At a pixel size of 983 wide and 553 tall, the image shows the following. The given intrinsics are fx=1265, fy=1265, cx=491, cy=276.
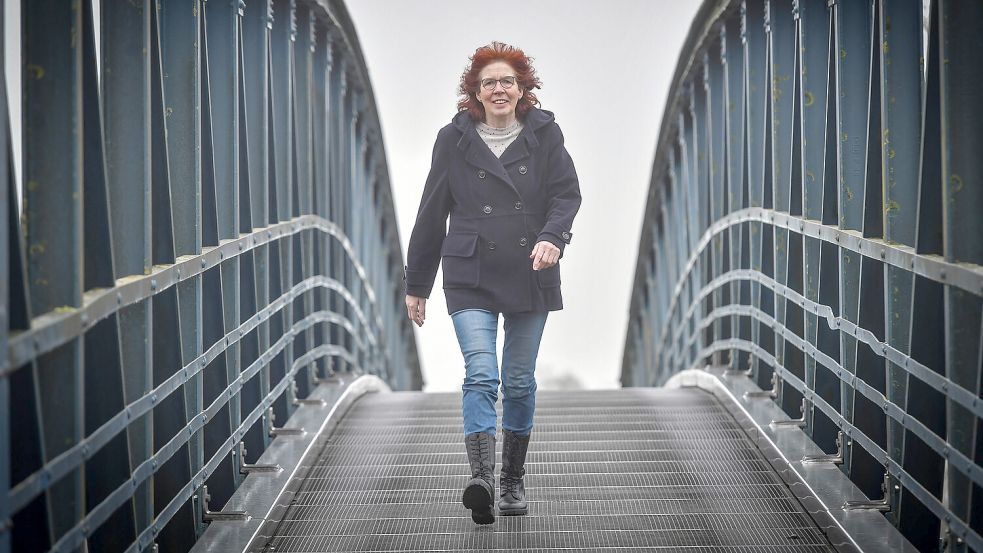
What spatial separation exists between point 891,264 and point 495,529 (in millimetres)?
1672

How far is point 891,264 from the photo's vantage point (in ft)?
13.6

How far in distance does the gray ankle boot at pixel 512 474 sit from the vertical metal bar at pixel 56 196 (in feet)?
6.03

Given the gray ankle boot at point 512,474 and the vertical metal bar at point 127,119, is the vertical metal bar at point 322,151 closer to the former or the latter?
the gray ankle boot at point 512,474

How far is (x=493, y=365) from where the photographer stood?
14.9 feet

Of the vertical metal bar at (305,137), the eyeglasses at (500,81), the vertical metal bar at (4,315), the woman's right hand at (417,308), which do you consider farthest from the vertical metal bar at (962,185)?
the vertical metal bar at (305,137)

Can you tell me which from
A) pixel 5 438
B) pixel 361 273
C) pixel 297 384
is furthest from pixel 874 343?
pixel 361 273

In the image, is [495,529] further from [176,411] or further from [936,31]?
[936,31]

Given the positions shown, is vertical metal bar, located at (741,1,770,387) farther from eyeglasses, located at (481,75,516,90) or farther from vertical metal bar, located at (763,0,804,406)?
eyeglasses, located at (481,75,516,90)

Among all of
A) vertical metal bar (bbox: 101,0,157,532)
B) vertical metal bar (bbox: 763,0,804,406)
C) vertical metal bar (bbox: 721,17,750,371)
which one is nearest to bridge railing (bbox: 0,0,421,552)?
vertical metal bar (bbox: 101,0,157,532)

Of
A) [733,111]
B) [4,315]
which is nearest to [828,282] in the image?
[733,111]

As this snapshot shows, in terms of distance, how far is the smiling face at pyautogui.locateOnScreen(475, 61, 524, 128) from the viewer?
4.53 metres

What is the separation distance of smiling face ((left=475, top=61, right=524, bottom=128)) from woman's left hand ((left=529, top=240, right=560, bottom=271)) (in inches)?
20.6

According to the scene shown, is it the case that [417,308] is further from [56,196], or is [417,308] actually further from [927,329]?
[927,329]

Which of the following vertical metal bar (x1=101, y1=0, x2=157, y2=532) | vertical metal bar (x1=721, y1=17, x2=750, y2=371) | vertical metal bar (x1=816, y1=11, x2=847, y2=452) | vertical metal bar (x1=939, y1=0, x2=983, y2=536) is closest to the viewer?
vertical metal bar (x1=939, y1=0, x2=983, y2=536)
